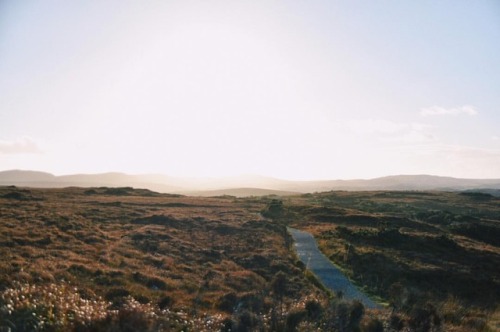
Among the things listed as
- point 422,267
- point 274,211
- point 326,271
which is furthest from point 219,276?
point 274,211

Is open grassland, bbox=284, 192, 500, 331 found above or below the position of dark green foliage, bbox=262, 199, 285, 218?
below

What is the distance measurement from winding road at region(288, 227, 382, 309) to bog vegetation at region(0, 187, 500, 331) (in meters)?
0.85

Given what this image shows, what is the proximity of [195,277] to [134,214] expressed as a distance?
30.1m

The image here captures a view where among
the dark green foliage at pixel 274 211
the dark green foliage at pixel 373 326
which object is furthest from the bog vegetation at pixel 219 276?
the dark green foliage at pixel 274 211

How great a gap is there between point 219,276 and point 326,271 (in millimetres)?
7906

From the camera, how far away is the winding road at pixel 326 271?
68.9ft

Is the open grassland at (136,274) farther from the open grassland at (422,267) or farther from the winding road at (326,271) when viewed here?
the open grassland at (422,267)

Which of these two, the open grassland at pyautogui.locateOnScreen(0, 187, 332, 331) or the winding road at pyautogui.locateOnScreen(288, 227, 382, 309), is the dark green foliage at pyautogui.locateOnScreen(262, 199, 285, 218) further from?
the winding road at pyautogui.locateOnScreen(288, 227, 382, 309)

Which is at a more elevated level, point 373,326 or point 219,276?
point 373,326

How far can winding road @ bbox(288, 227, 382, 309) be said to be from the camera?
20986 mm

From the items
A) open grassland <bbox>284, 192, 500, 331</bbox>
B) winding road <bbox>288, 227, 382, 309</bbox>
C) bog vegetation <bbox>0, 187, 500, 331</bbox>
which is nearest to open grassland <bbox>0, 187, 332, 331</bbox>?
bog vegetation <bbox>0, 187, 500, 331</bbox>

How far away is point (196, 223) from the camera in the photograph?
Answer: 146ft

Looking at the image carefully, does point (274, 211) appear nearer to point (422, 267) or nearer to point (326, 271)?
point (422, 267)

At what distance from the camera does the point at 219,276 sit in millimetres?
22969
